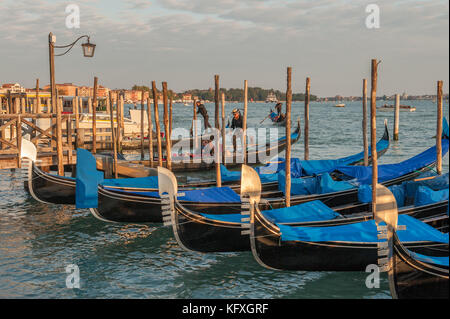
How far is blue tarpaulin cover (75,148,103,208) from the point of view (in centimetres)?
995

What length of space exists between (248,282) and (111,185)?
4270 mm

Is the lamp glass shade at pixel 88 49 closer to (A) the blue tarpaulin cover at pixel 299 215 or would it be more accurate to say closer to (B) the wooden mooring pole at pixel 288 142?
(B) the wooden mooring pole at pixel 288 142

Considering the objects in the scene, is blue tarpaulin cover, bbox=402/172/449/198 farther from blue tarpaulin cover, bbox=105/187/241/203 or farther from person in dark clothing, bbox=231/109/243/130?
person in dark clothing, bbox=231/109/243/130

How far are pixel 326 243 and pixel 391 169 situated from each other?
483 cm

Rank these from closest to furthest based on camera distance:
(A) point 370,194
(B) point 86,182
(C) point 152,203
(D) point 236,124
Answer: (A) point 370,194 < (B) point 86,182 < (C) point 152,203 < (D) point 236,124

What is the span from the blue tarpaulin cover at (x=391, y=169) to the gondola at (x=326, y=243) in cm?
376

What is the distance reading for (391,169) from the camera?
1142 cm

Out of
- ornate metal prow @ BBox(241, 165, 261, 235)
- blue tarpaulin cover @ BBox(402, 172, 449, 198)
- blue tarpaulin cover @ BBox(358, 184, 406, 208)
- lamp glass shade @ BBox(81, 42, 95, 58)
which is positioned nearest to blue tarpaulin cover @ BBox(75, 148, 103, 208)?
lamp glass shade @ BBox(81, 42, 95, 58)

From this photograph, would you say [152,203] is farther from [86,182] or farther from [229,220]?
[229,220]

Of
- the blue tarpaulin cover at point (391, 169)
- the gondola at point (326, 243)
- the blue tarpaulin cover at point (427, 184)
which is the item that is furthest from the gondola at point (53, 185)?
the gondola at point (326, 243)

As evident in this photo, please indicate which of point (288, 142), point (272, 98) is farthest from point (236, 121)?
point (272, 98)

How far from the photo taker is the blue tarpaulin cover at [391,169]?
11.1 m
